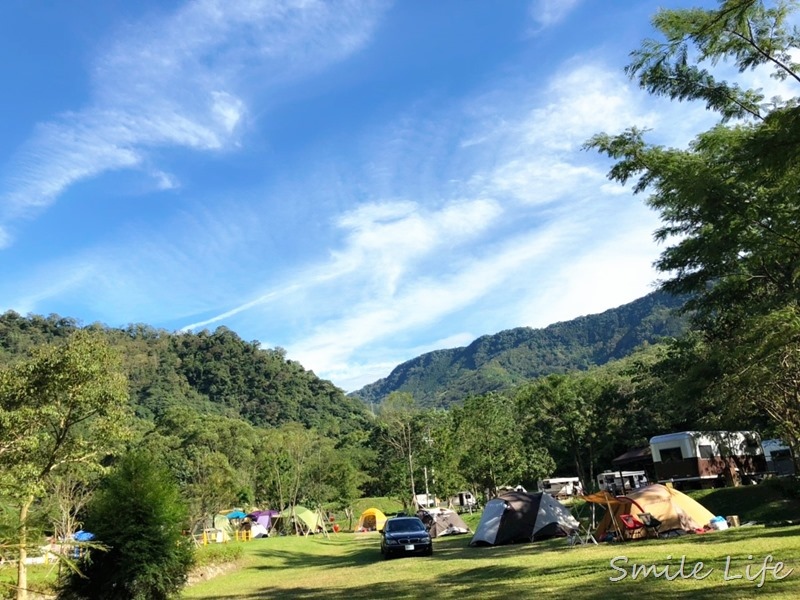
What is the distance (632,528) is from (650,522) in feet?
1.51

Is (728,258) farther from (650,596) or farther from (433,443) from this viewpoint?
(433,443)

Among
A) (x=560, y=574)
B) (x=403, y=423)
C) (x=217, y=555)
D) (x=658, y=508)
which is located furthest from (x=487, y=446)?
(x=560, y=574)

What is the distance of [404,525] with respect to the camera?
1698 cm

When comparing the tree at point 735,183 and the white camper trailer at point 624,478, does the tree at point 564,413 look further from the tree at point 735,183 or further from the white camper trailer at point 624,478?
the tree at point 735,183

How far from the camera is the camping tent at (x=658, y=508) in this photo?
1406 cm

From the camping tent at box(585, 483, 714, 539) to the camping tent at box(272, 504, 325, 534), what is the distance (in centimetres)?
2751

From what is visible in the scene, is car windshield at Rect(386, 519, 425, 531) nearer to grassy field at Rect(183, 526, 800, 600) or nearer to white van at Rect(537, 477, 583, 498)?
grassy field at Rect(183, 526, 800, 600)

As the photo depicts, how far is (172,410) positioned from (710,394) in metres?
50.9

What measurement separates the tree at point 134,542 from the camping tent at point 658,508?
927cm

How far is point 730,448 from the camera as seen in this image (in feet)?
88.9

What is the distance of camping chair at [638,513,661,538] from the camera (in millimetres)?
13891

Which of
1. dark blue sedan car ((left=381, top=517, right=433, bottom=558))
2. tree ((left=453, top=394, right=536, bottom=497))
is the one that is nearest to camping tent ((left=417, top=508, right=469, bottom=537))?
tree ((left=453, top=394, right=536, bottom=497))

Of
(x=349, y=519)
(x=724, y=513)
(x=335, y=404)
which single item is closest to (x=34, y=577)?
(x=724, y=513)

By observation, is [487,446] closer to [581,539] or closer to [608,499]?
[581,539]
